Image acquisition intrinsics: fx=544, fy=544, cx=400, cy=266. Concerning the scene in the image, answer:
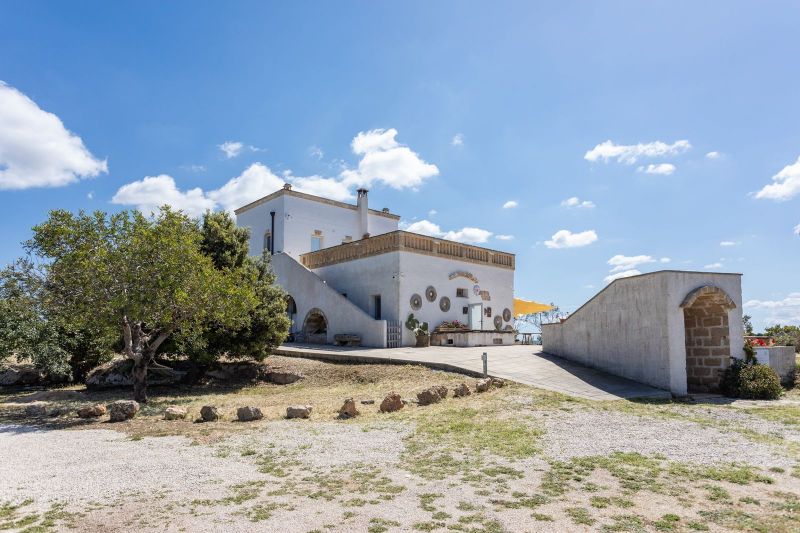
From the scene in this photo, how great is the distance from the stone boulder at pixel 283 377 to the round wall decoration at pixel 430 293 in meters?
8.95

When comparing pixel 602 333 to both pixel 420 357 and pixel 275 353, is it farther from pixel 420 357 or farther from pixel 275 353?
pixel 275 353

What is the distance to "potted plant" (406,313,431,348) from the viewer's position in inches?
933

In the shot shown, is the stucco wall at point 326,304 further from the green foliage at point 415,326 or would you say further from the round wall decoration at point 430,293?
the round wall decoration at point 430,293

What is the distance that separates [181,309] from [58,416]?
131 inches

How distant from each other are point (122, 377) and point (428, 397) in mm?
10829

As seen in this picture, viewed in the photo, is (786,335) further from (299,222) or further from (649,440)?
(299,222)

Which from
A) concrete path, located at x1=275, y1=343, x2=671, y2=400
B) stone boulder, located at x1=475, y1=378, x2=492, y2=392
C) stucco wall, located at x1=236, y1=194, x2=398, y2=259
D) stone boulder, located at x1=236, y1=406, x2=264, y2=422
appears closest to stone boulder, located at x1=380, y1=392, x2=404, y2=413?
stone boulder, located at x1=475, y1=378, x2=492, y2=392

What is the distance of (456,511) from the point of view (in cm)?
530

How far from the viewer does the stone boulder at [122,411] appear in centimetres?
1099

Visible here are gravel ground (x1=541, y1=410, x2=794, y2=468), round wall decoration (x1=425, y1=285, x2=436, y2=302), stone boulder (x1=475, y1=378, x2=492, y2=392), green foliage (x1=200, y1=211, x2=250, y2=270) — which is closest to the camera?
gravel ground (x1=541, y1=410, x2=794, y2=468)

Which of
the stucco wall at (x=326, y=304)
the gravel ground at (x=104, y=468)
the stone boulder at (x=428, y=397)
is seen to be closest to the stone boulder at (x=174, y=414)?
the gravel ground at (x=104, y=468)

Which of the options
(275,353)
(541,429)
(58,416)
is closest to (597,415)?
(541,429)

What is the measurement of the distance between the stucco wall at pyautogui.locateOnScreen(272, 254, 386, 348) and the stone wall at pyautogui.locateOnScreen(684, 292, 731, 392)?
11.6m

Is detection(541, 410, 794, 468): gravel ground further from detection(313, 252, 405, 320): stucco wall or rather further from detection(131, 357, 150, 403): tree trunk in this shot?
detection(313, 252, 405, 320): stucco wall
